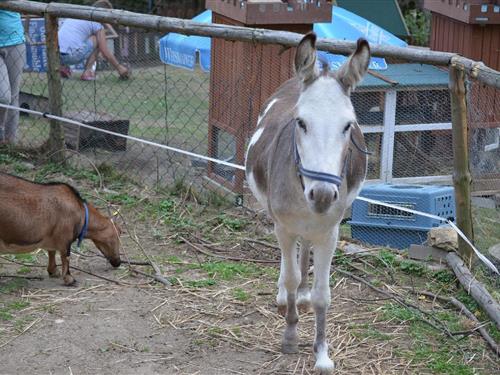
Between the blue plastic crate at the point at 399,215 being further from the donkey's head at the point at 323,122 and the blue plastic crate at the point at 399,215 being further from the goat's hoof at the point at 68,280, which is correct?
the donkey's head at the point at 323,122

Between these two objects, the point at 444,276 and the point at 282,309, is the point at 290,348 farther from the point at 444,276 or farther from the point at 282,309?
the point at 444,276

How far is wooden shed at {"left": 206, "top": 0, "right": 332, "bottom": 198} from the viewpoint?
7.89 m

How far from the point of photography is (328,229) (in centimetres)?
465

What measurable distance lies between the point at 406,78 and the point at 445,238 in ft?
10.3

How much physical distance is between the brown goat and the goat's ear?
8.24ft

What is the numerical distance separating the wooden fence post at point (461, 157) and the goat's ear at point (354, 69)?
2.03 m

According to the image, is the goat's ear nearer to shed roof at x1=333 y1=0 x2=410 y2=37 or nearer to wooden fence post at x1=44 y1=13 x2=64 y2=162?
wooden fence post at x1=44 y1=13 x2=64 y2=162

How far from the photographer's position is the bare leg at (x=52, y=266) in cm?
616

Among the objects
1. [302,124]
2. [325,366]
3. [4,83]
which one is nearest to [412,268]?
[325,366]

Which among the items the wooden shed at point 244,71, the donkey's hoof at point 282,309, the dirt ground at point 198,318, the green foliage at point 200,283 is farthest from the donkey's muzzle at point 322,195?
the wooden shed at point 244,71

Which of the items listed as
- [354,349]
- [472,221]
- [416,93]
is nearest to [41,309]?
[354,349]

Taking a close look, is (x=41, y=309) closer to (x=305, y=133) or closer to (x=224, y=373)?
(x=224, y=373)

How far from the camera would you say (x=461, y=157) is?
20.5ft

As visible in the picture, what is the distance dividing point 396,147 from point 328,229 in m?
4.18
